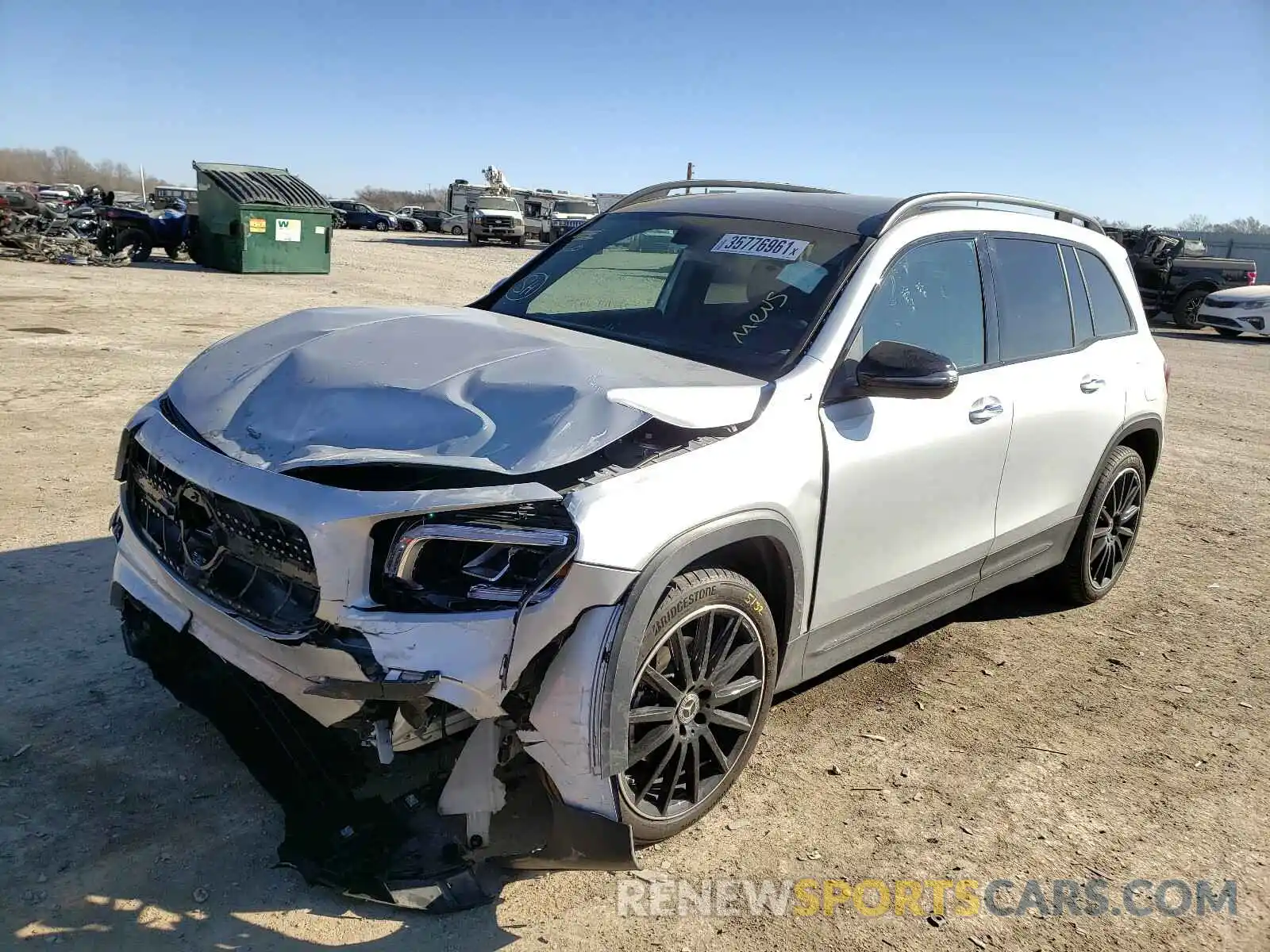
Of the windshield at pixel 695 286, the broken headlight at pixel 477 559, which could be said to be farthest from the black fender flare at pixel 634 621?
the windshield at pixel 695 286

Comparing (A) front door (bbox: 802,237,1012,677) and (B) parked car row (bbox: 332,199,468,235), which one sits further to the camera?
(B) parked car row (bbox: 332,199,468,235)

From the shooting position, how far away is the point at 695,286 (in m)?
3.75

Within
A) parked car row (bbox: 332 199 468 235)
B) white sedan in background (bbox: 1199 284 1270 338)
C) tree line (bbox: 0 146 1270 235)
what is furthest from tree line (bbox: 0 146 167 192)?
white sedan in background (bbox: 1199 284 1270 338)

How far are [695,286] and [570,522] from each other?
1677 mm

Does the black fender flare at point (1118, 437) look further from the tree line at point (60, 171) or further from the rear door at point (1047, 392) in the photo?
the tree line at point (60, 171)

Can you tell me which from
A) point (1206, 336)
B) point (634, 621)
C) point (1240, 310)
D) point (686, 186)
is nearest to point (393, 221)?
point (1206, 336)

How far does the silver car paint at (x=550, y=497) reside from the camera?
7.48 feet

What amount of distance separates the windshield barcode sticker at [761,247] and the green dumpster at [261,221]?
17.9 m

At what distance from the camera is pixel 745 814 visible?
121 inches

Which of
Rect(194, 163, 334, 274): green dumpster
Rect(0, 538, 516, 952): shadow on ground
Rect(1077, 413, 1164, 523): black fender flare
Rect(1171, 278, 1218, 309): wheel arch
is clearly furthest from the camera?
Rect(1171, 278, 1218, 309): wheel arch

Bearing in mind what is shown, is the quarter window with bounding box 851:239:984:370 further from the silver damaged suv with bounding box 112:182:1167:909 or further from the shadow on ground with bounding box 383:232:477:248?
the shadow on ground with bounding box 383:232:477:248

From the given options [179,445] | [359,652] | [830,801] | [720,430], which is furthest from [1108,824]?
[179,445]

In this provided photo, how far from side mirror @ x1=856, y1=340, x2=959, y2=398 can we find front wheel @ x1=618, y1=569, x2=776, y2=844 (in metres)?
0.78

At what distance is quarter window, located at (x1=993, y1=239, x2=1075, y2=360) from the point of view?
3.99 metres
